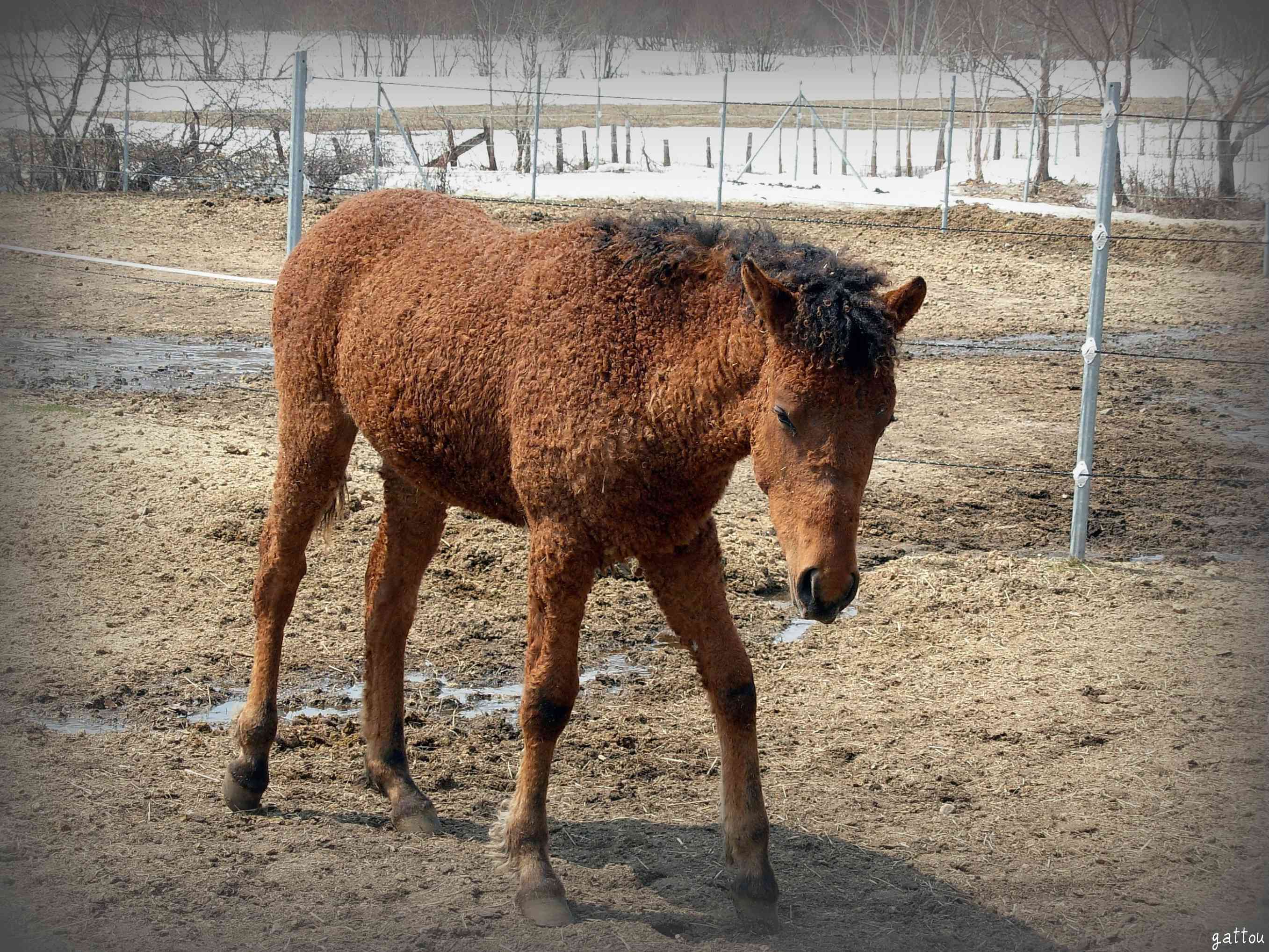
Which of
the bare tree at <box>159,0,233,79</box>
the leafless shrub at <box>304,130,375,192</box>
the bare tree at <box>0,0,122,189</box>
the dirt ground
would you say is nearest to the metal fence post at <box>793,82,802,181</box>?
the leafless shrub at <box>304,130,375,192</box>

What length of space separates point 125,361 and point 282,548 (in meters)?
7.28

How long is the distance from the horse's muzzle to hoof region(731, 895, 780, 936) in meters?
1.12

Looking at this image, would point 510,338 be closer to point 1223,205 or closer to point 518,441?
point 518,441

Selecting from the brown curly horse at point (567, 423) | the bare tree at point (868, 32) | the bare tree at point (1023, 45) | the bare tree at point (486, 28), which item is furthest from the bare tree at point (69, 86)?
A: the bare tree at point (868, 32)

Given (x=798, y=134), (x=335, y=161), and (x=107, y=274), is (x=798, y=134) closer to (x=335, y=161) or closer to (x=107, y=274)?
(x=335, y=161)

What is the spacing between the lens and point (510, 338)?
3.58m

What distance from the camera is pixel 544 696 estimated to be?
351 centimetres

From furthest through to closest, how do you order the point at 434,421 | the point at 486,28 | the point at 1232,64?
the point at 1232,64 < the point at 486,28 < the point at 434,421

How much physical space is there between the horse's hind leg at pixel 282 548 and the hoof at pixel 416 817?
1.66 feet

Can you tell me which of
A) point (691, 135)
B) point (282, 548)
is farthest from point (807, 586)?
point (691, 135)

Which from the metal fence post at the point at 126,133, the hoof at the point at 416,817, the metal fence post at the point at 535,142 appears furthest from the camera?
the metal fence post at the point at 126,133

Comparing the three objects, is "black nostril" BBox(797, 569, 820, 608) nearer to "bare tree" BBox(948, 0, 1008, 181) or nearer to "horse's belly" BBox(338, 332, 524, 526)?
"horse's belly" BBox(338, 332, 524, 526)

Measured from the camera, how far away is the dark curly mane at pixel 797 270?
2.93 m

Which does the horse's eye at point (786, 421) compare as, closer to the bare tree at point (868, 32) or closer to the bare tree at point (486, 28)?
the bare tree at point (486, 28)
